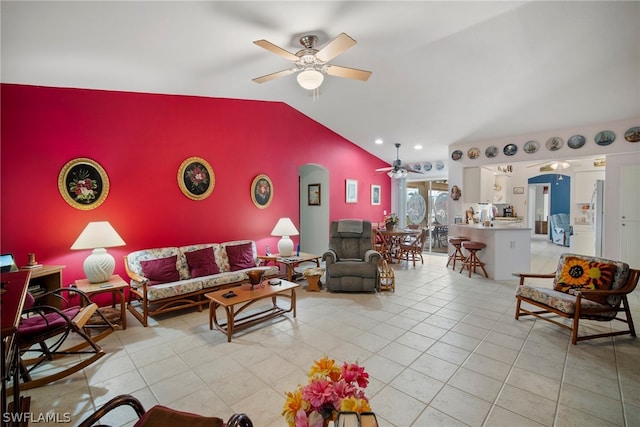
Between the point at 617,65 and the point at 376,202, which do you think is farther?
the point at 376,202

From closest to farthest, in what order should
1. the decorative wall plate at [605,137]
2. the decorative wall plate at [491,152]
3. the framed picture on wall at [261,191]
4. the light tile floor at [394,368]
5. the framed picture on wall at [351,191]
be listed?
1. the light tile floor at [394,368]
2. the decorative wall plate at [605,137]
3. the framed picture on wall at [261,191]
4. the decorative wall plate at [491,152]
5. the framed picture on wall at [351,191]

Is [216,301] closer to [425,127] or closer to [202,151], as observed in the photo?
[202,151]

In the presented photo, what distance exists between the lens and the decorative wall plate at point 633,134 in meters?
4.45

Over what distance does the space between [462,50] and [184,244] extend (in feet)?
14.6

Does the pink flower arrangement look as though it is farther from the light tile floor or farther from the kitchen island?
the kitchen island

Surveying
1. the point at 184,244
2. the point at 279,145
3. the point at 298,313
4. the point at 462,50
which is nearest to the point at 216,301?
the point at 298,313

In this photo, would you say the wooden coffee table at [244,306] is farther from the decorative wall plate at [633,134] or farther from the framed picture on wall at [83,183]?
the decorative wall plate at [633,134]

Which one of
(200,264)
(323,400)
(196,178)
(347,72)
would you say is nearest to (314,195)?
(196,178)

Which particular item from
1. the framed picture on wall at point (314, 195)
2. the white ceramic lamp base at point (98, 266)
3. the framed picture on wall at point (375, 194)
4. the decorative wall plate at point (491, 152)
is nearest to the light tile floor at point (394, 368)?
the white ceramic lamp base at point (98, 266)

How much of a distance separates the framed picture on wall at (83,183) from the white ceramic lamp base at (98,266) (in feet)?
2.15

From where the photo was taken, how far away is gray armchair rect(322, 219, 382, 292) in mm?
4359

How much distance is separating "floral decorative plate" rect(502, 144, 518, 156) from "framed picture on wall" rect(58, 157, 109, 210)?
6.66 meters

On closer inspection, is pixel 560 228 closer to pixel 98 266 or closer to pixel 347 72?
pixel 347 72

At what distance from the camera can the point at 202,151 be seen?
14.7ft
